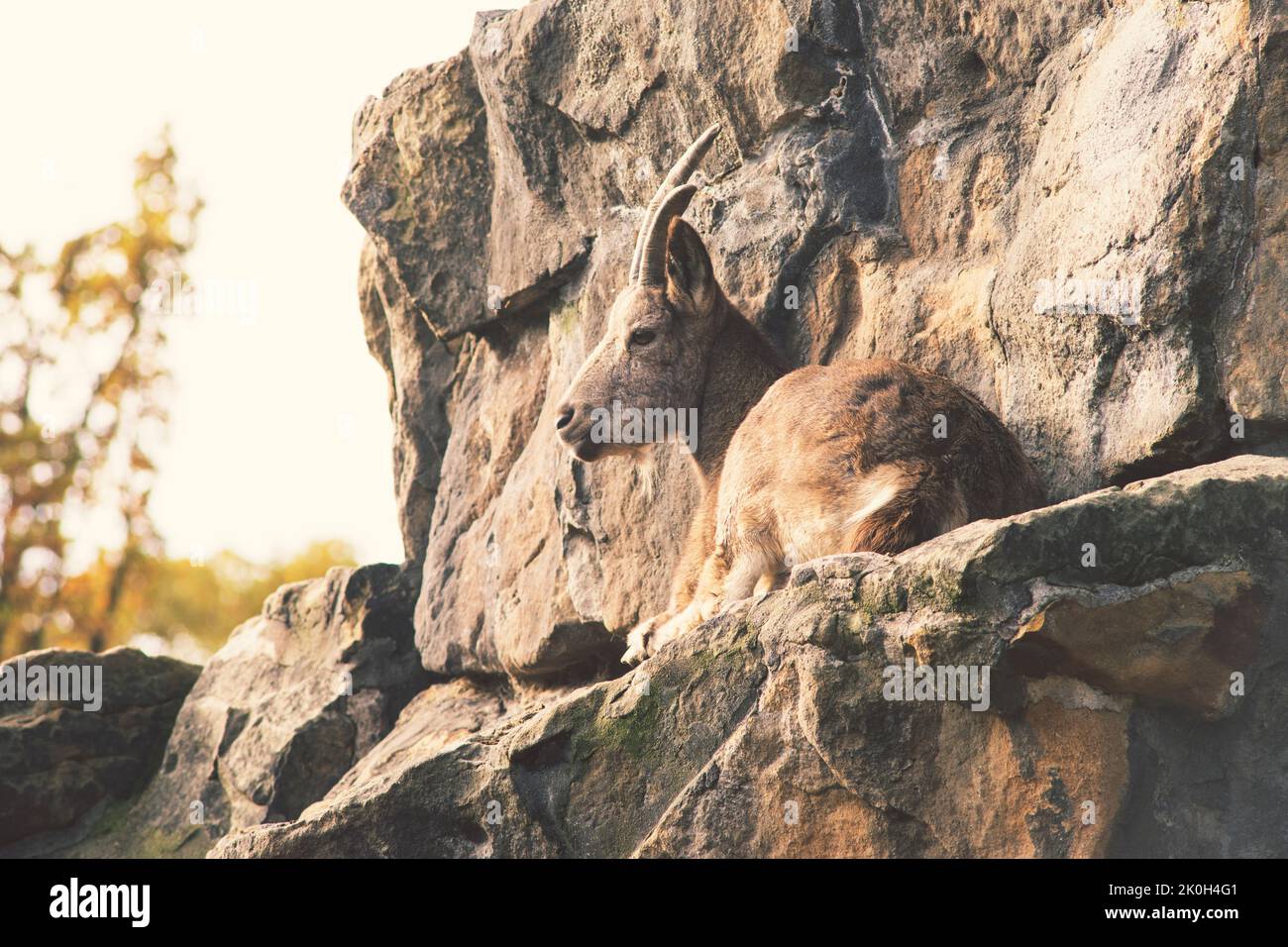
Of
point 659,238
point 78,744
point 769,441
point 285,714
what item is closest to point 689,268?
point 659,238

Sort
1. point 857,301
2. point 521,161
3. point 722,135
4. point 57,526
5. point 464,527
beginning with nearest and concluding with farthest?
point 857,301 < point 722,135 < point 521,161 < point 464,527 < point 57,526

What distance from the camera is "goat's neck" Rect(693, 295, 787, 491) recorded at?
282 inches

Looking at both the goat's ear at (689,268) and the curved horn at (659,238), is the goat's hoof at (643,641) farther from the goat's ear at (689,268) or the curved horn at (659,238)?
the curved horn at (659,238)

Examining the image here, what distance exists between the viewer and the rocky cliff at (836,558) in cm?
450

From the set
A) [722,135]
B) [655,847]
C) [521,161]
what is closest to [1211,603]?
[655,847]

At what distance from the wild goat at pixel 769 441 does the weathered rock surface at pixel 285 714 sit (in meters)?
3.32

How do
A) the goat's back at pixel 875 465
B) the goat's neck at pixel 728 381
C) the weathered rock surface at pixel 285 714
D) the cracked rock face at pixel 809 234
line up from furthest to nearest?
the weathered rock surface at pixel 285 714, the goat's neck at pixel 728 381, the cracked rock face at pixel 809 234, the goat's back at pixel 875 465

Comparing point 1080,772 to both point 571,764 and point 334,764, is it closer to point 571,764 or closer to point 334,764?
point 571,764

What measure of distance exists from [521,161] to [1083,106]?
12.9 ft

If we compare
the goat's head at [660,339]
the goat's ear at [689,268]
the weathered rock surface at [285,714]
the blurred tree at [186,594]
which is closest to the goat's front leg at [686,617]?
the goat's head at [660,339]

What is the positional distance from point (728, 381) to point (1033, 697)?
301 cm

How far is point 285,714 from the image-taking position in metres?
9.57

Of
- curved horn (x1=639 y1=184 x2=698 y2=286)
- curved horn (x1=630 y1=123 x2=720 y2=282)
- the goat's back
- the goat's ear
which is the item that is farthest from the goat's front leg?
curved horn (x1=630 y1=123 x2=720 y2=282)

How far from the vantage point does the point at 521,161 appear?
9.10m
